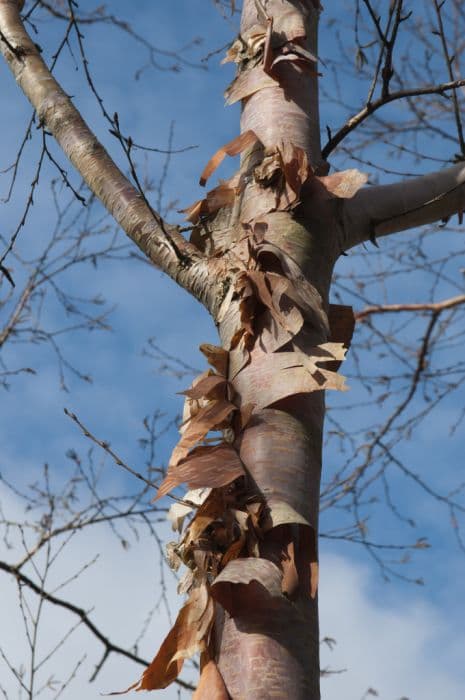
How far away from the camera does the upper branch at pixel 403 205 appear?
5.22 feet

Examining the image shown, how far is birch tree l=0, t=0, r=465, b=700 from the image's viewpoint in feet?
3.51

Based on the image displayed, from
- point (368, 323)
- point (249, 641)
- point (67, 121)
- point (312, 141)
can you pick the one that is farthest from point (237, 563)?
→ point (368, 323)

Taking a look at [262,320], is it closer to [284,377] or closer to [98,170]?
[284,377]

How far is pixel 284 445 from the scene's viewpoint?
3.93ft

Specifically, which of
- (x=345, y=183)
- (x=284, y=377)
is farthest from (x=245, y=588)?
(x=345, y=183)

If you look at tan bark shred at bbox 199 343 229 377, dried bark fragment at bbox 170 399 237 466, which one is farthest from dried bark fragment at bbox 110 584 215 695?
tan bark shred at bbox 199 343 229 377

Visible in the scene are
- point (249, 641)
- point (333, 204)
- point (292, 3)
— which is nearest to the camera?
point (249, 641)

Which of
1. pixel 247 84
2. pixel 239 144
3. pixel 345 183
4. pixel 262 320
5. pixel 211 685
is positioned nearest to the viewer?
pixel 211 685

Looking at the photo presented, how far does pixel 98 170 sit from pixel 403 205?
2.28 feet

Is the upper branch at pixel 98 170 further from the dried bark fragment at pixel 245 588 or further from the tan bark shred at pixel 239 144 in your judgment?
the dried bark fragment at pixel 245 588

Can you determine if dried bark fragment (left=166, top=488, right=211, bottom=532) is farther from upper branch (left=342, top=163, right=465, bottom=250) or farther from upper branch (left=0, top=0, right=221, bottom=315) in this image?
upper branch (left=342, top=163, right=465, bottom=250)

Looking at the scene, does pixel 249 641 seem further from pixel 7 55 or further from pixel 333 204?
pixel 7 55

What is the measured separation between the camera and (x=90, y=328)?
4.34m

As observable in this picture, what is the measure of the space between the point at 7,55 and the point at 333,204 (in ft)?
3.66
